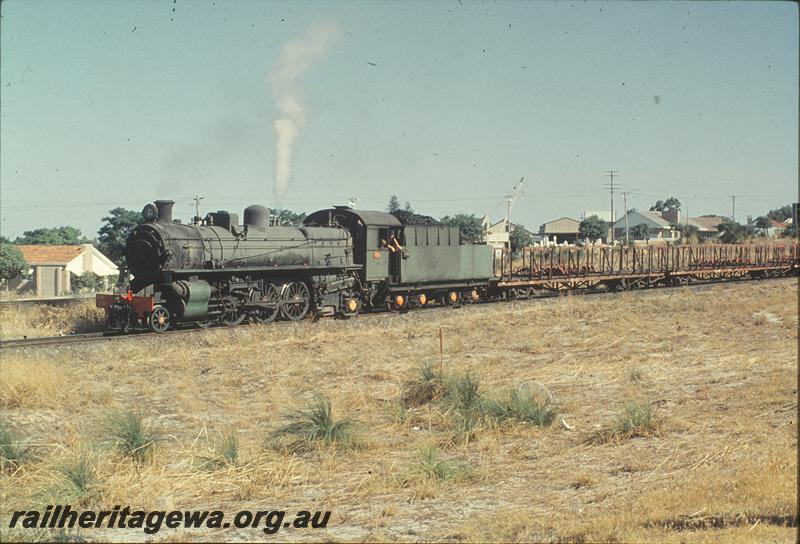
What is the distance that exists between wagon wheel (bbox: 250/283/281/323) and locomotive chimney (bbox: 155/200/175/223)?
12.3 ft

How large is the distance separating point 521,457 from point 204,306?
→ 42.1 feet

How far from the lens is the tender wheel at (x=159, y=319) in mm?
20453

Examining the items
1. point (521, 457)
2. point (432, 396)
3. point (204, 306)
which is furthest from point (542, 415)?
point (204, 306)

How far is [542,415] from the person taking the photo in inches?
480

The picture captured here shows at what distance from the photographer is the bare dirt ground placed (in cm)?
770

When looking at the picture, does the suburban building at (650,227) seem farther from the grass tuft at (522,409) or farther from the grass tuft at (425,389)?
the grass tuft at (522,409)

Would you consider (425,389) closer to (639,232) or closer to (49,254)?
(49,254)

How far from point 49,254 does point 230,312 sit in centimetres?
5012

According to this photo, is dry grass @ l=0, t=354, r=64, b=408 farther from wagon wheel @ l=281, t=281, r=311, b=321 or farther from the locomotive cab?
the locomotive cab

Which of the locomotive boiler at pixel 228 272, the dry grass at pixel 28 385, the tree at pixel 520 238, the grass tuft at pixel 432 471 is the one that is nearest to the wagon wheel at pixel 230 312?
the locomotive boiler at pixel 228 272

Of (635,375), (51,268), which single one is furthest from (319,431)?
(51,268)

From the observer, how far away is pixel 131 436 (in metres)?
10.7

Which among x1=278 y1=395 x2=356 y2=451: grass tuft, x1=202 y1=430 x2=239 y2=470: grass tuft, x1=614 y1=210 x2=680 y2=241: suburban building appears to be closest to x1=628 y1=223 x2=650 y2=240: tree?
x1=614 y1=210 x2=680 y2=241: suburban building

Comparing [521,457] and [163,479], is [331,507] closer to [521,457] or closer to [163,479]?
[163,479]
